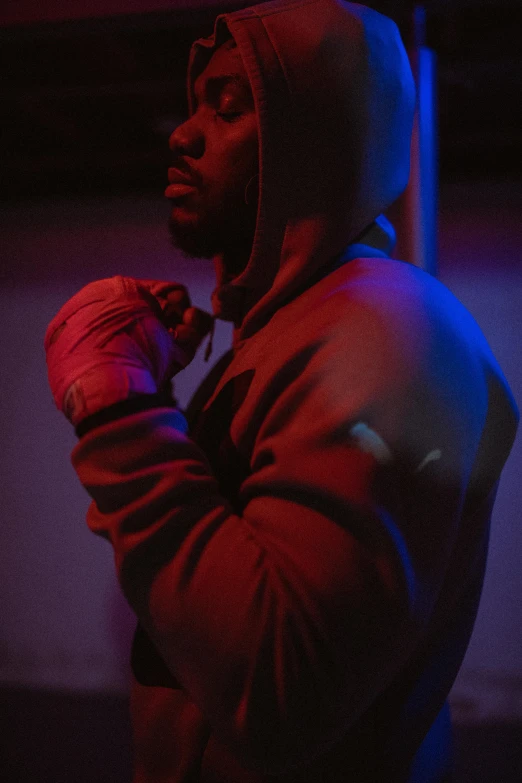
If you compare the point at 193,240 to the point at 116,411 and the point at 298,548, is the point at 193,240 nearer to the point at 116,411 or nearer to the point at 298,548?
the point at 116,411

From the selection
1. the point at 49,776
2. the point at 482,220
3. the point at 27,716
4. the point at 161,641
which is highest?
the point at 161,641

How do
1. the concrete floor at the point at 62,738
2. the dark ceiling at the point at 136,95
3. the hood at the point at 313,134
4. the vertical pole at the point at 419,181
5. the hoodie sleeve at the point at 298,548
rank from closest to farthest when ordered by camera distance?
the hoodie sleeve at the point at 298,548
the hood at the point at 313,134
the vertical pole at the point at 419,181
the dark ceiling at the point at 136,95
the concrete floor at the point at 62,738

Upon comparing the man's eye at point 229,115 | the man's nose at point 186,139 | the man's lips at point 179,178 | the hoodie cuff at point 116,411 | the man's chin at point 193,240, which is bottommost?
the hoodie cuff at point 116,411

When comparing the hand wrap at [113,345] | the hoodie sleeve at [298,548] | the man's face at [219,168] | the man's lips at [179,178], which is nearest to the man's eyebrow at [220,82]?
the man's face at [219,168]

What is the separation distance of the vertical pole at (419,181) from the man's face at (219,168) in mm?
664

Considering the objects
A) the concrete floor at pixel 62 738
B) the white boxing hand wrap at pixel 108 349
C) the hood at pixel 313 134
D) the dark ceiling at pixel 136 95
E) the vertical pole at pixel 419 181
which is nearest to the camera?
the white boxing hand wrap at pixel 108 349

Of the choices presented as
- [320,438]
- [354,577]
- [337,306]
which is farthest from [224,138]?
[354,577]

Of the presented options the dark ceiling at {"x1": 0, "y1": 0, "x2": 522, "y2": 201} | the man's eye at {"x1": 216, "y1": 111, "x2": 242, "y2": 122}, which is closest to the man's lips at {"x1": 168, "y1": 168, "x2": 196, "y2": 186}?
the man's eye at {"x1": 216, "y1": 111, "x2": 242, "y2": 122}

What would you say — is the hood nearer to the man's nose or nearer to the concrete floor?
the man's nose

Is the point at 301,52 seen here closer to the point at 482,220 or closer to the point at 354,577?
the point at 354,577

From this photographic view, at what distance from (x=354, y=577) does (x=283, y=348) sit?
0.87 feet

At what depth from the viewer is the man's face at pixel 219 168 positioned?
0.81 metres

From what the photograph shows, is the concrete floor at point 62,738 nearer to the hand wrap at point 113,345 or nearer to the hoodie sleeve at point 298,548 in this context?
the hand wrap at point 113,345

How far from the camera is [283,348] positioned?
0.64 m
